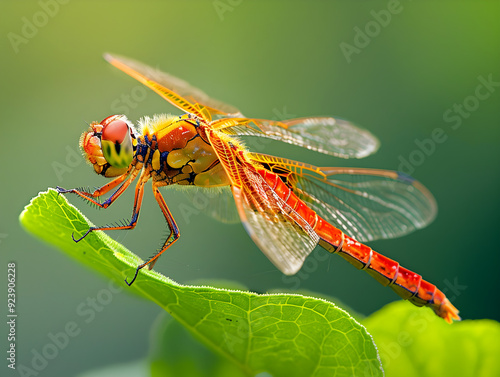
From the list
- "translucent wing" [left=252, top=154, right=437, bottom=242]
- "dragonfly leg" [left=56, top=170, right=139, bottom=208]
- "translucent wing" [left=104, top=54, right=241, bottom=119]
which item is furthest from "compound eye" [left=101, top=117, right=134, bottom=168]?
"translucent wing" [left=252, top=154, right=437, bottom=242]

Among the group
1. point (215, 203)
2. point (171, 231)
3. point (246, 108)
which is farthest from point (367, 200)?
point (246, 108)

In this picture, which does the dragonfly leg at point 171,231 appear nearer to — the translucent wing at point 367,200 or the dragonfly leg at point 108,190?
the dragonfly leg at point 108,190

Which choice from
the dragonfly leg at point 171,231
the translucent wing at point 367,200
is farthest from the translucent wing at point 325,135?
the dragonfly leg at point 171,231

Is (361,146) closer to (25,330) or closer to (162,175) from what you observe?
(162,175)

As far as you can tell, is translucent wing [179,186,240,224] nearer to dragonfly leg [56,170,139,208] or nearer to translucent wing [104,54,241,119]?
dragonfly leg [56,170,139,208]

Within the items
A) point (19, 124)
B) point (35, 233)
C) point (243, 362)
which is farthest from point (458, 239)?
point (19, 124)
